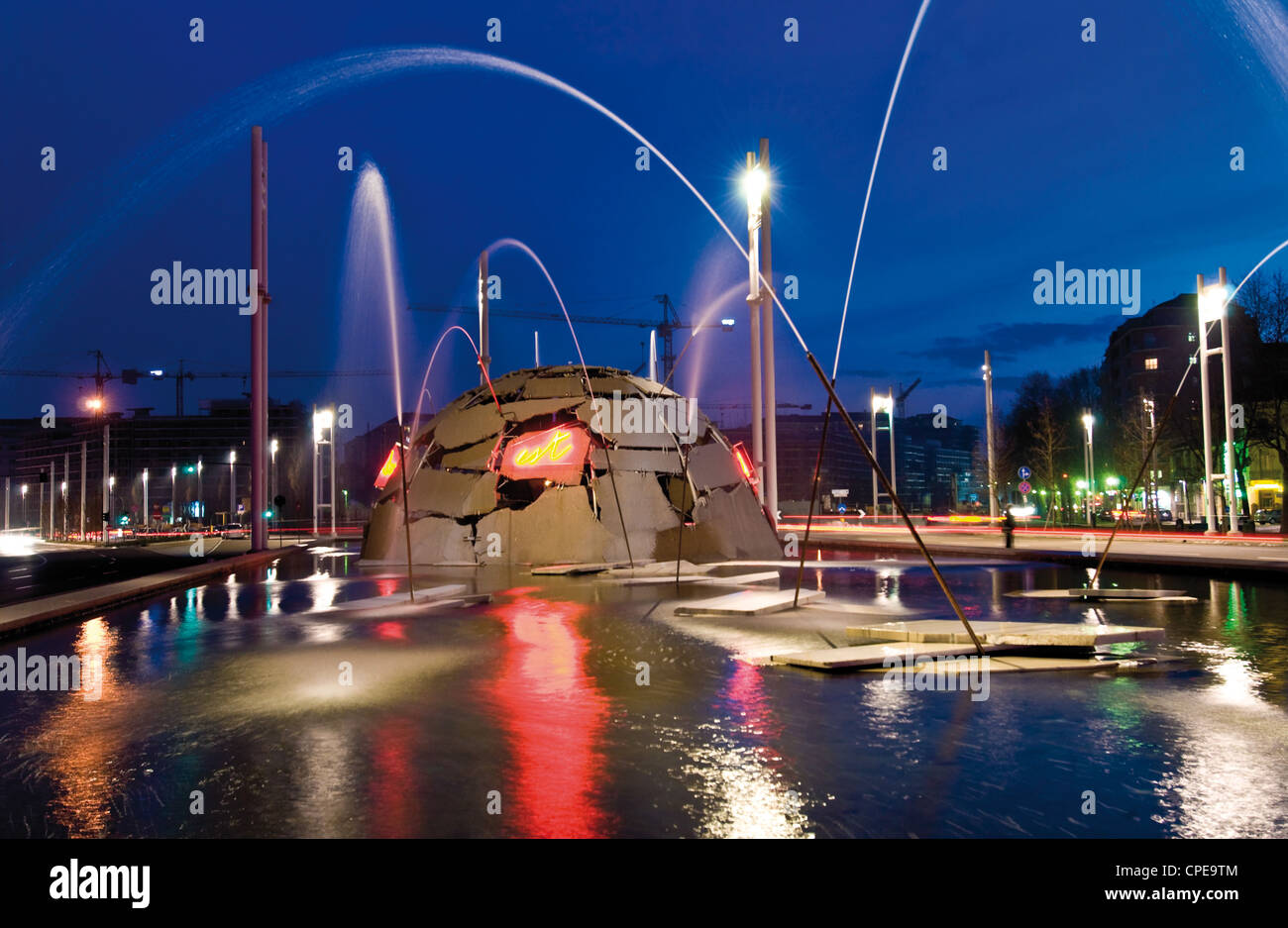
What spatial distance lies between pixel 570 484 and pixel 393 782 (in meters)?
22.6

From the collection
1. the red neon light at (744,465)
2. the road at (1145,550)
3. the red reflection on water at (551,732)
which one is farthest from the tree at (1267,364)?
the red reflection on water at (551,732)

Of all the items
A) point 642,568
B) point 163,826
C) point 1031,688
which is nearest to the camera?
point 163,826

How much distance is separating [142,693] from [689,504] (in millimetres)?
20715

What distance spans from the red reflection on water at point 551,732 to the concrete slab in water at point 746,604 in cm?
271

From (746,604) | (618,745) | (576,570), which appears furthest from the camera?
(576,570)

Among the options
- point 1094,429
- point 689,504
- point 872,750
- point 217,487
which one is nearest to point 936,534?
point 689,504

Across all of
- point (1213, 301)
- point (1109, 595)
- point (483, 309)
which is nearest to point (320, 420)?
point (483, 309)

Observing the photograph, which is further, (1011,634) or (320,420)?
(320,420)

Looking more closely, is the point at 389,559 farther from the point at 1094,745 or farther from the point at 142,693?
the point at 1094,745

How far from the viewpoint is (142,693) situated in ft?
29.3

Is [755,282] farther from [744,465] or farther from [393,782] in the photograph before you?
[393,782]

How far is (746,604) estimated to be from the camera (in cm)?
1502

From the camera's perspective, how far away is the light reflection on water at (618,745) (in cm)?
501
